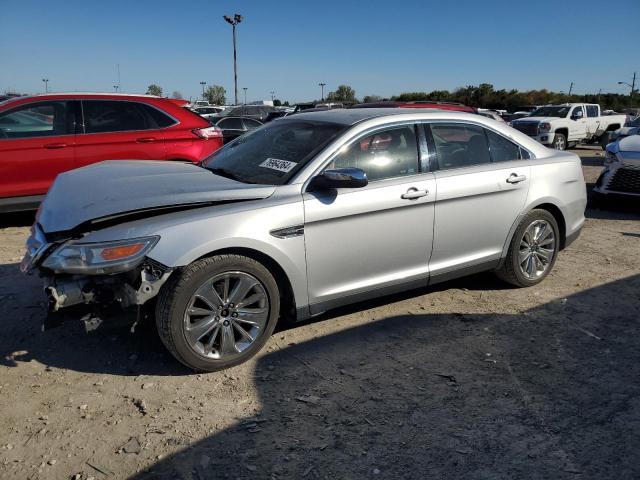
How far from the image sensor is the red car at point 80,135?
6383 millimetres

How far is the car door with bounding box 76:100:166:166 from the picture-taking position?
6.67 meters

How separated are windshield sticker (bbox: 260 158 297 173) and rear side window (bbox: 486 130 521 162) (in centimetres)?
186

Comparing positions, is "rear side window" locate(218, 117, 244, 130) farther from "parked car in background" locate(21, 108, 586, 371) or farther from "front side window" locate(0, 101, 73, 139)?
"parked car in background" locate(21, 108, 586, 371)

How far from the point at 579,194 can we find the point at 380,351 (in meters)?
2.76

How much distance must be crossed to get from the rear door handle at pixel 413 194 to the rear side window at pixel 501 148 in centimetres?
96

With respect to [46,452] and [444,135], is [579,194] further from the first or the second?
[46,452]

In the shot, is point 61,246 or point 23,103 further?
point 23,103

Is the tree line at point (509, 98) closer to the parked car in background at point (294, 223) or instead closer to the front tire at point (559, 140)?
the front tire at point (559, 140)

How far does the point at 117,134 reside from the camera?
680cm

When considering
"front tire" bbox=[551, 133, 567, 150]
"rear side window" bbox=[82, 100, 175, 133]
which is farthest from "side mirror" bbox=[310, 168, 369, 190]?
"front tire" bbox=[551, 133, 567, 150]

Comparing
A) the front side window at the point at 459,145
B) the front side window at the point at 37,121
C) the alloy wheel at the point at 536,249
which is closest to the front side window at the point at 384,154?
the front side window at the point at 459,145

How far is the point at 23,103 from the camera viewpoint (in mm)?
6434

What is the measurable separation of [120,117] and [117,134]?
26 cm

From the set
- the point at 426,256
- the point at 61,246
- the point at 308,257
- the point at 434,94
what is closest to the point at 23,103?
the point at 61,246
